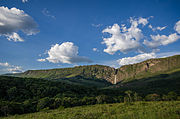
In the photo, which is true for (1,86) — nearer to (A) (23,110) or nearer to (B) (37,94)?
(B) (37,94)

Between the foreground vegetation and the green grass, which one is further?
the foreground vegetation

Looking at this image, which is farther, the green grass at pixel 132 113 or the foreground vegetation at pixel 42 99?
the foreground vegetation at pixel 42 99

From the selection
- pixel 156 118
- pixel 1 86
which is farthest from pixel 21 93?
pixel 156 118

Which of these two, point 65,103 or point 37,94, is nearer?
point 65,103

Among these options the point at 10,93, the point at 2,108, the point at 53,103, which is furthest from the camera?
the point at 10,93

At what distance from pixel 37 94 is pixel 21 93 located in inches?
581

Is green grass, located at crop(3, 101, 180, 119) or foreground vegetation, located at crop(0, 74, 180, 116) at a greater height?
green grass, located at crop(3, 101, 180, 119)

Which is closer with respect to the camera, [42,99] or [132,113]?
[132,113]

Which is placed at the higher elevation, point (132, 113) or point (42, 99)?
point (132, 113)

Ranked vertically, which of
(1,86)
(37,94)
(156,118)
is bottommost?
(37,94)

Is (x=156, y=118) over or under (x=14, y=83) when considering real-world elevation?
over

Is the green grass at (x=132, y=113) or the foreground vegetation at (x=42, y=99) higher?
the green grass at (x=132, y=113)

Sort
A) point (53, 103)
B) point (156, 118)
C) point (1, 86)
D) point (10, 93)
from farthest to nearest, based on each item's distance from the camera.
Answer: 1. point (1, 86)
2. point (10, 93)
3. point (53, 103)
4. point (156, 118)

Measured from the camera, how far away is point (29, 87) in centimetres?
12800
